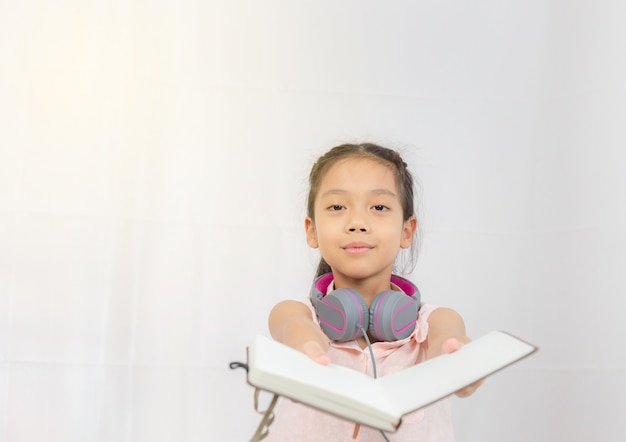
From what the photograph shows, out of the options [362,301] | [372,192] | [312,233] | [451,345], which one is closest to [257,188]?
[312,233]

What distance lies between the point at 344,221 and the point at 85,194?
2.81 ft

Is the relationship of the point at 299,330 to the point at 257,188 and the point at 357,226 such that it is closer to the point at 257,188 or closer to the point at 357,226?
the point at 357,226

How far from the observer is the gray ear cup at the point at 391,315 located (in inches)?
56.5

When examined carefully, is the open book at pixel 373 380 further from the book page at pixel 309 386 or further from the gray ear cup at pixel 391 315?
the gray ear cup at pixel 391 315

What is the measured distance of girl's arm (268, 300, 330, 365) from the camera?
1.21 meters

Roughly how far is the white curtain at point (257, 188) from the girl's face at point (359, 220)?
0.58 m

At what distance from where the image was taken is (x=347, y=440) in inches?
57.0

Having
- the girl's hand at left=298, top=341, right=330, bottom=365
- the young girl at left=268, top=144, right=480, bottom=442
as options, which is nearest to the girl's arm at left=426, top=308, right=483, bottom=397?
the young girl at left=268, top=144, right=480, bottom=442

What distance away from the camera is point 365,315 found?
1439 millimetres

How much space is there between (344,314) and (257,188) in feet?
2.61

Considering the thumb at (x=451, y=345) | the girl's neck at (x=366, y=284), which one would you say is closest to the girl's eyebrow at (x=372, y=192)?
the girl's neck at (x=366, y=284)

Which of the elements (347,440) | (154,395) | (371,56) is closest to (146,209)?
(154,395)

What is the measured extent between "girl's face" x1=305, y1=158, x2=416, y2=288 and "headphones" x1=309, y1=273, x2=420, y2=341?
8 cm

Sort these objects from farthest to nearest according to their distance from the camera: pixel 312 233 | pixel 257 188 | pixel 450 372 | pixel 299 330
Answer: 1. pixel 257 188
2. pixel 312 233
3. pixel 299 330
4. pixel 450 372
